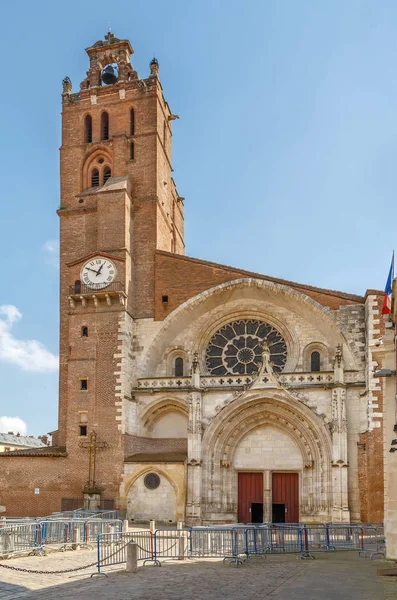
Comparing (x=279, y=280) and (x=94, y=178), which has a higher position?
(x=94, y=178)

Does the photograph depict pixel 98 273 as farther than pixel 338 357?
Yes

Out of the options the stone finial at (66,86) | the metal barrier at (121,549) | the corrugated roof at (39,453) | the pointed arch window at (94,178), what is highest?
the stone finial at (66,86)

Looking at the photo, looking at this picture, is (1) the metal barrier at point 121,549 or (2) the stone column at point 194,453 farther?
(2) the stone column at point 194,453

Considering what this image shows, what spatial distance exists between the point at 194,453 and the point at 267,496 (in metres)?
3.42

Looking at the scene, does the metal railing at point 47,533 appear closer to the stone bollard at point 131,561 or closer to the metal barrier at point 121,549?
the metal barrier at point 121,549

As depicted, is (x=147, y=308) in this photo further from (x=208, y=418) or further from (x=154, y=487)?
(x=154, y=487)

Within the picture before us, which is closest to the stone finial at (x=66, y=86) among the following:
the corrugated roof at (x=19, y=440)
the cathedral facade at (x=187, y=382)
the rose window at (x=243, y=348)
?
the cathedral facade at (x=187, y=382)

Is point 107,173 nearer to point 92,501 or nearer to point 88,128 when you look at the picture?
point 88,128

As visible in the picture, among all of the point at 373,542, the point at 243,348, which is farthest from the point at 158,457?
the point at 373,542

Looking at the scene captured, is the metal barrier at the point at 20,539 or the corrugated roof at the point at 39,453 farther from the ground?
the corrugated roof at the point at 39,453

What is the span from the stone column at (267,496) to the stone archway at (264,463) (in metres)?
0.29

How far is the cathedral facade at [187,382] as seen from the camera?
87.6 ft

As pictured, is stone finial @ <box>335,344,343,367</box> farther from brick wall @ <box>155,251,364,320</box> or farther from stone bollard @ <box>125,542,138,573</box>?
stone bollard @ <box>125,542,138,573</box>

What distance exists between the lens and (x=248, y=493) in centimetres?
2802
